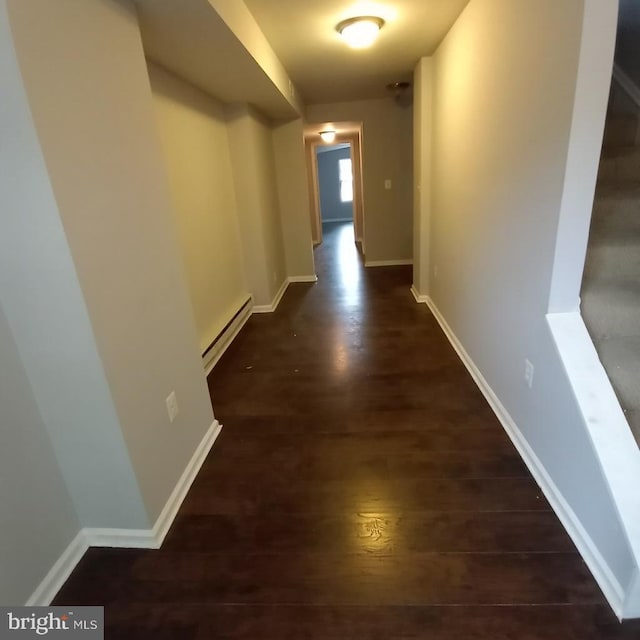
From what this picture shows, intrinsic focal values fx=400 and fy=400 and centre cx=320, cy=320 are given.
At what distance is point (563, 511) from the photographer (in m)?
1.58

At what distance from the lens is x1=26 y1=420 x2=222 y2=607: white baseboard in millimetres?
1396

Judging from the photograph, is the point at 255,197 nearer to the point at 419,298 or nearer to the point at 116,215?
the point at 419,298

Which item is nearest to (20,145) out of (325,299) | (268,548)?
(268,548)

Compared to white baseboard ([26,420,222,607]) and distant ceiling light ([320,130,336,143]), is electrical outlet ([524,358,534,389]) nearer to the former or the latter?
white baseboard ([26,420,222,607])

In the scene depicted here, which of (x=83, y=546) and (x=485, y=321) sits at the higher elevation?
(x=485, y=321)

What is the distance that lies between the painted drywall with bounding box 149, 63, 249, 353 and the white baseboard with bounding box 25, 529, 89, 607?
148cm

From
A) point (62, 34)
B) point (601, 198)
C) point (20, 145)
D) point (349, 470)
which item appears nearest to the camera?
point (20, 145)

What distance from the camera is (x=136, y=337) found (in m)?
1.53

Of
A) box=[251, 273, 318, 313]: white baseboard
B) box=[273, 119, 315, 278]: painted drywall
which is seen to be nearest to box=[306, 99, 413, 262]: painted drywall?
box=[273, 119, 315, 278]: painted drywall

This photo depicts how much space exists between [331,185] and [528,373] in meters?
11.6

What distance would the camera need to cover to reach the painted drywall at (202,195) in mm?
2758

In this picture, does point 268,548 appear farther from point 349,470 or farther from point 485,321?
point 485,321

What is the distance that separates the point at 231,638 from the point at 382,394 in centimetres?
161

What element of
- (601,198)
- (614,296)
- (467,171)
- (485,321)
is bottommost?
(485,321)
